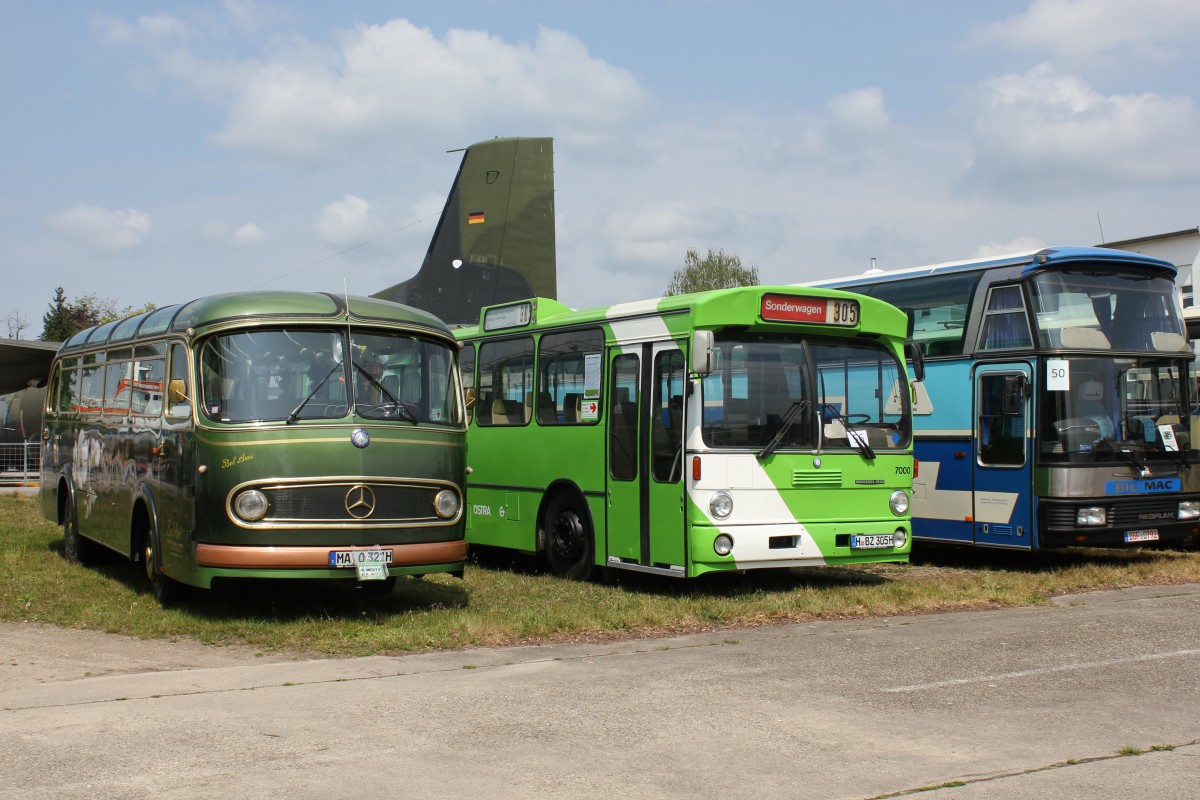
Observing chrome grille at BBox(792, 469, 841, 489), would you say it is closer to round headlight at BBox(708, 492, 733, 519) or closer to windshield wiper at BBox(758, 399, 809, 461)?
windshield wiper at BBox(758, 399, 809, 461)

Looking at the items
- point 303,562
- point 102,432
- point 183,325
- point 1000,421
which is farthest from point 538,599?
point 1000,421


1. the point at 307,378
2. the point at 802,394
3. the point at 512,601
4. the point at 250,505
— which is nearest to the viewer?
the point at 250,505

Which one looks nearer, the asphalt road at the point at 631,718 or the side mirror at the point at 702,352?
the asphalt road at the point at 631,718

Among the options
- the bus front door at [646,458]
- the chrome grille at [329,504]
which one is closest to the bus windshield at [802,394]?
the bus front door at [646,458]

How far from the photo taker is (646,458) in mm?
11953

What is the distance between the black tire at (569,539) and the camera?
12930 mm

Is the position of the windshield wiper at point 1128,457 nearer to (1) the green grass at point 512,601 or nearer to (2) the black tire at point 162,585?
(1) the green grass at point 512,601

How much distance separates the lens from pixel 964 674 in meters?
8.04

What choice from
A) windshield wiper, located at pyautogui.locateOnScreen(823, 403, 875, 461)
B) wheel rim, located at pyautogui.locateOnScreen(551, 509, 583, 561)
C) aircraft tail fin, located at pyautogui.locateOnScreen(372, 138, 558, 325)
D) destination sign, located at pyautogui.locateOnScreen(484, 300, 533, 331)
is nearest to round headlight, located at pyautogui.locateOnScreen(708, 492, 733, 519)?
windshield wiper, located at pyautogui.locateOnScreen(823, 403, 875, 461)

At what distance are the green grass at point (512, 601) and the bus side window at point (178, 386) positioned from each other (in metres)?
1.69

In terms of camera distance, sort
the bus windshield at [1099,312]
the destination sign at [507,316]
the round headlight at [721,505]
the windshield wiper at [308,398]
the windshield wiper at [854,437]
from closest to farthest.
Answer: the windshield wiper at [308,398] < the round headlight at [721,505] < the windshield wiper at [854,437] < the bus windshield at [1099,312] < the destination sign at [507,316]

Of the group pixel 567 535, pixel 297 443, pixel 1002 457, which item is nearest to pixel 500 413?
pixel 567 535

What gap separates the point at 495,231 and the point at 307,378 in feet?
35.7

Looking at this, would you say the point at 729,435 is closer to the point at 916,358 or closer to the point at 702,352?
the point at 702,352
